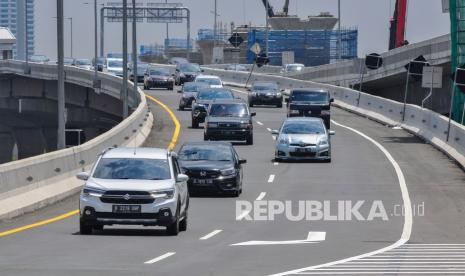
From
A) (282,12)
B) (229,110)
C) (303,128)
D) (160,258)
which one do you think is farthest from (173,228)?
(282,12)

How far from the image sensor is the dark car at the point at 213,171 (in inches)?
1308

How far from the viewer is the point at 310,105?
198ft

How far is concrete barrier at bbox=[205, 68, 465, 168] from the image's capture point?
46312 mm

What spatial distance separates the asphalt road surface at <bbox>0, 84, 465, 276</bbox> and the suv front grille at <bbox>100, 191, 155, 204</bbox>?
0.60m

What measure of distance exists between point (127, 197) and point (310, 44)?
144 meters

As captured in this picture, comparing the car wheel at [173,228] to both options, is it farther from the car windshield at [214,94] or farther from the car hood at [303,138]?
the car windshield at [214,94]

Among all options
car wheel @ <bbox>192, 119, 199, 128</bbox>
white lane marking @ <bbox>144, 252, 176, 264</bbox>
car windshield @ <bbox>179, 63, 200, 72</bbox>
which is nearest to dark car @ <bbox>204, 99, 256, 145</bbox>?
car wheel @ <bbox>192, 119, 199, 128</bbox>

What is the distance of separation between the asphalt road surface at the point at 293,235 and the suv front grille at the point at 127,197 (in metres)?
0.60

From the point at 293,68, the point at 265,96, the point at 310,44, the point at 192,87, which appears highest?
the point at 192,87

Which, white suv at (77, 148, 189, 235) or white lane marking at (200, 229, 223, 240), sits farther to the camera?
white lane marking at (200, 229, 223, 240)

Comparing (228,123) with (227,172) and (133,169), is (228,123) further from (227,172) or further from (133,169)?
(133,169)

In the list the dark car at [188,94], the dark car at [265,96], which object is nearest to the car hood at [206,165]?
the dark car at [188,94]

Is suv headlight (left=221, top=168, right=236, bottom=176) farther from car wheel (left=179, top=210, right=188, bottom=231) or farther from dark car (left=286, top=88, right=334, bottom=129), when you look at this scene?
dark car (left=286, top=88, right=334, bottom=129)

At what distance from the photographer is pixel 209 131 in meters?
50.8
